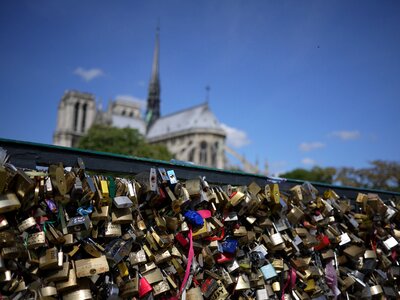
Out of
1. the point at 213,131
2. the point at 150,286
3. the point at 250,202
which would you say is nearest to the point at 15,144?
the point at 150,286

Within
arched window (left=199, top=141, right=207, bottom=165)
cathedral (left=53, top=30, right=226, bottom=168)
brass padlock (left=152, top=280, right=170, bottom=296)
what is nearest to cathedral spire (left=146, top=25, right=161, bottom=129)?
cathedral (left=53, top=30, right=226, bottom=168)

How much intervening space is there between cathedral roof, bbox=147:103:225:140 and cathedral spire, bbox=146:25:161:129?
295 cm

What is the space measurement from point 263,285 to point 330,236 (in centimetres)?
108

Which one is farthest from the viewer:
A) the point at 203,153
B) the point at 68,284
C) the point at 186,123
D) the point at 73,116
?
the point at 73,116

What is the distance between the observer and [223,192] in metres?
3.31

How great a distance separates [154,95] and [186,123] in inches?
683

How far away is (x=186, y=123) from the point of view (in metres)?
74.1

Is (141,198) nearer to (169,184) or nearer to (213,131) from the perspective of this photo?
(169,184)

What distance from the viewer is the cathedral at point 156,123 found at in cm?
6619

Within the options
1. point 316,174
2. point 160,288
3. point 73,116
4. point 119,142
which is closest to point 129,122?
point 73,116

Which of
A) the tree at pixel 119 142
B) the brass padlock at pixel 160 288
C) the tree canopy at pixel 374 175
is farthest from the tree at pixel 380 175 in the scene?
the brass padlock at pixel 160 288

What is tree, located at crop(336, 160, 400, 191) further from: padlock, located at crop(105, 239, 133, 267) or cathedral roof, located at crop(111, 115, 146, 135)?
cathedral roof, located at crop(111, 115, 146, 135)

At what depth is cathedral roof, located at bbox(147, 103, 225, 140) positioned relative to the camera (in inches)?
2761

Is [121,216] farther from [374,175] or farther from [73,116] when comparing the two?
[73,116]
